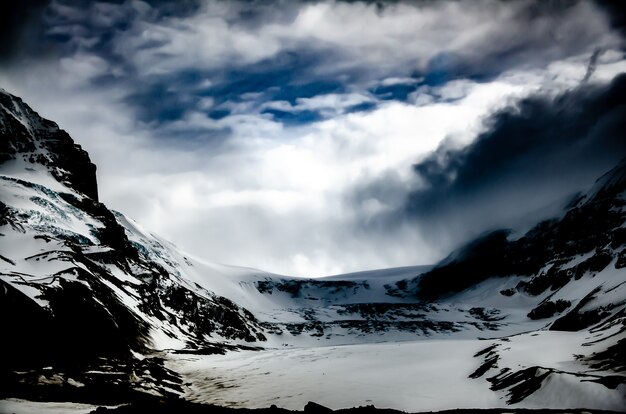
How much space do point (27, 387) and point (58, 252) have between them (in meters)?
60.2

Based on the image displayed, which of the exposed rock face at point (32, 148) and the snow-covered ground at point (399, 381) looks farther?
the exposed rock face at point (32, 148)

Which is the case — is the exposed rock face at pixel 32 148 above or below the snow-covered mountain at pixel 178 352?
above

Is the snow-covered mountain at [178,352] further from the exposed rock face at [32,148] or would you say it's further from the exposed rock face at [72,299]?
the exposed rock face at [32,148]

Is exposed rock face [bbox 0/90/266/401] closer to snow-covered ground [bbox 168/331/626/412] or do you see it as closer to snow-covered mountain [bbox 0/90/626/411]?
snow-covered mountain [bbox 0/90/626/411]

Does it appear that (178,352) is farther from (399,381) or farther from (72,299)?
(399,381)

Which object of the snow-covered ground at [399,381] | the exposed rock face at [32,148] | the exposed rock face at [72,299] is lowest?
the snow-covered ground at [399,381]

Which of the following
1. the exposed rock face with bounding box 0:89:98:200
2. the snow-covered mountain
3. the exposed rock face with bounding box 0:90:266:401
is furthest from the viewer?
the exposed rock face with bounding box 0:89:98:200

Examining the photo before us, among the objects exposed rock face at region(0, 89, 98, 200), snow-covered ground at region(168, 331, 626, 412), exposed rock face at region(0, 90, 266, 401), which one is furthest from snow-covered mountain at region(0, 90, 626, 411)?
exposed rock face at region(0, 89, 98, 200)

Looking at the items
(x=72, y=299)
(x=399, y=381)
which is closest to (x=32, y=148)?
(x=72, y=299)

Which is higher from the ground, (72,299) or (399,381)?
(72,299)

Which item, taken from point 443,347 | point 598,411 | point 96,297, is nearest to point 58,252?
point 96,297

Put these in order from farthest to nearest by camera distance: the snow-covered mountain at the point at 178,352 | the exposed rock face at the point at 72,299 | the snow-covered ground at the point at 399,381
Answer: the exposed rock face at the point at 72,299
the snow-covered mountain at the point at 178,352
the snow-covered ground at the point at 399,381

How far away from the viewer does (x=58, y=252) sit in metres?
91.9

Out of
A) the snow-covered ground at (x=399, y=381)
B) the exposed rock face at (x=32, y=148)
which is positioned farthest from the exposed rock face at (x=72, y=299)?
the snow-covered ground at (x=399, y=381)
